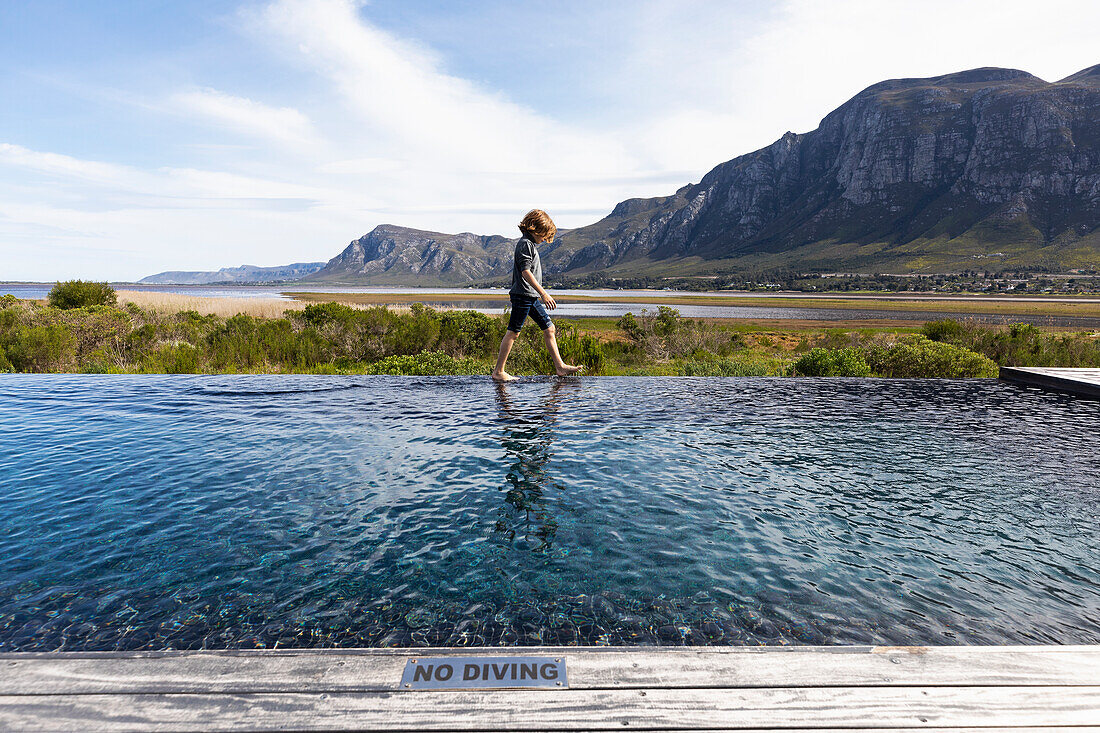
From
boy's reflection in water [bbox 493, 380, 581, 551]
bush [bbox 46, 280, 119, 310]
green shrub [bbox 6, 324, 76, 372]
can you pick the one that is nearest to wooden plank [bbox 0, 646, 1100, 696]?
boy's reflection in water [bbox 493, 380, 581, 551]

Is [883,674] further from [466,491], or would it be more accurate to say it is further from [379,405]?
[379,405]

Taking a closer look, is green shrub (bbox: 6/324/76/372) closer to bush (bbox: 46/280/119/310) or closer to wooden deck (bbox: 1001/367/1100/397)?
bush (bbox: 46/280/119/310)

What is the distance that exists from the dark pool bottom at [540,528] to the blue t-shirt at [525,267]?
2439 mm

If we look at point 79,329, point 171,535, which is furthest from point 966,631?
point 79,329

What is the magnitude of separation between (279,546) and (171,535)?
976 mm

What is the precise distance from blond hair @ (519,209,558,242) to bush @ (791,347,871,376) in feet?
29.7

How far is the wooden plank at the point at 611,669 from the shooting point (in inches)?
91.2

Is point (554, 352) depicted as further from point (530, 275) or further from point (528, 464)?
point (528, 464)

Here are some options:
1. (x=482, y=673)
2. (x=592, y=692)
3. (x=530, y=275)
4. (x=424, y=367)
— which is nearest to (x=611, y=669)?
(x=592, y=692)

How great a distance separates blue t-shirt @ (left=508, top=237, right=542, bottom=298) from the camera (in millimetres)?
9625

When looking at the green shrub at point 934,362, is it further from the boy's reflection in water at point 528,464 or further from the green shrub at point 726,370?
the boy's reflection in water at point 528,464

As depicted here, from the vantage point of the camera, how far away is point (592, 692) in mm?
2266

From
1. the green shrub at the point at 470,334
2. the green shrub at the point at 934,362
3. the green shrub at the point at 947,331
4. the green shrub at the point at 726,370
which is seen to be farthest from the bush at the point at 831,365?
the green shrub at the point at 470,334

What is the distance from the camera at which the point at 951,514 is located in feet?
16.3
